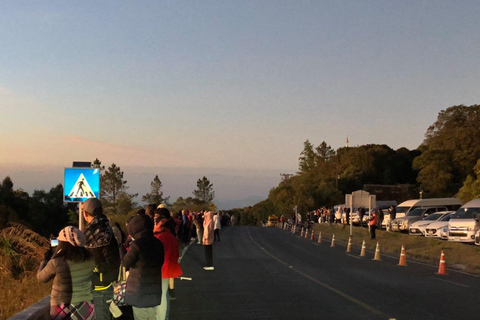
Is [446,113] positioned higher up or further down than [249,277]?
higher up

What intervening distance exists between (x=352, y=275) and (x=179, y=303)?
8.08 meters

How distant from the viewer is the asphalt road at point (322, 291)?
40.2 ft

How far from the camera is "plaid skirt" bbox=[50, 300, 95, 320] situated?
6.96 meters

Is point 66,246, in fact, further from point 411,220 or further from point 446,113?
point 446,113

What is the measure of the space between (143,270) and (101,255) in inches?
21.1

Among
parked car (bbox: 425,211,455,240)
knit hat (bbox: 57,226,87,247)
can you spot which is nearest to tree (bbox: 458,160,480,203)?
parked car (bbox: 425,211,455,240)

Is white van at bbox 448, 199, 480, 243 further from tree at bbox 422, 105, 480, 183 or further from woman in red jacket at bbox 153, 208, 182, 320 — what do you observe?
tree at bbox 422, 105, 480, 183

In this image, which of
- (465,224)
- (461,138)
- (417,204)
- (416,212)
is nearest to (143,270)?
(465,224)

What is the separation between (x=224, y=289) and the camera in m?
16.0

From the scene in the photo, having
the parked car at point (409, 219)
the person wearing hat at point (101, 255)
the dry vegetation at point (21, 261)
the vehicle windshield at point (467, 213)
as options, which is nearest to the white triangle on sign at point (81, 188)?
the dry vegetation at point (21, 261)

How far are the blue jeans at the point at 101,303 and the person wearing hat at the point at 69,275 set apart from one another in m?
0.81

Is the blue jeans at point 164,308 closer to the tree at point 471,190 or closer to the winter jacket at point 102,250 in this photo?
the winter jacket at point 102,250

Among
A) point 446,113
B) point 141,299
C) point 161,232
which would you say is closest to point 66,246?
point 141,299

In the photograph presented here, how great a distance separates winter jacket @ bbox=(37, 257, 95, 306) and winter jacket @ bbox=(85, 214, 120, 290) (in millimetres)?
762
